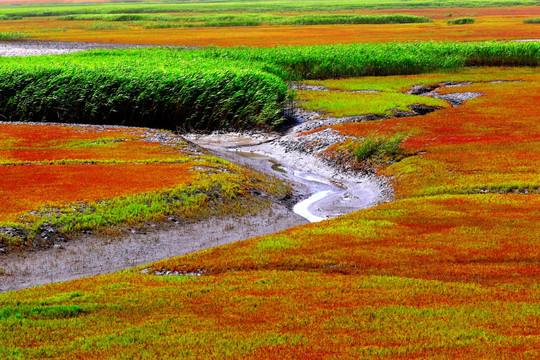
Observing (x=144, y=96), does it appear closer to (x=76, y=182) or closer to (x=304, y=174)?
(x=304, y=174)

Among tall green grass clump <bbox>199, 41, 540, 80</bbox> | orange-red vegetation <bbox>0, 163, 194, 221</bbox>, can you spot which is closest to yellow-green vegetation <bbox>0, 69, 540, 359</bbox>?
orange-red vegetation <bbox>0, 163, 194, 221</bbox>

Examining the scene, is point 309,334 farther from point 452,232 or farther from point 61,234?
point 61,234

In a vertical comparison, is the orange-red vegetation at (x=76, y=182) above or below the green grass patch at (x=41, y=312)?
below

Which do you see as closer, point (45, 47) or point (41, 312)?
point (41, 312)

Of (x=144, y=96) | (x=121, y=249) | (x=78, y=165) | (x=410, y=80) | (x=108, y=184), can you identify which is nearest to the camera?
(x=121, y=249)

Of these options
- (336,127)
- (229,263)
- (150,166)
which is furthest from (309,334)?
(336,127)

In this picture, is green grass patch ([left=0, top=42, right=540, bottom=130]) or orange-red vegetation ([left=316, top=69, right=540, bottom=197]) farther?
green grass patch ([left=0, top=42, right=540, bottom=130])

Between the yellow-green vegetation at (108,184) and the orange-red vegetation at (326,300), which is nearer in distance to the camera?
the orange-red vegetation at (326,300)

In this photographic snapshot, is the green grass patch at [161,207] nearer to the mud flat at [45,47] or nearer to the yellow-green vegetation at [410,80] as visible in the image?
the yellow-green vegetation at [410,80]

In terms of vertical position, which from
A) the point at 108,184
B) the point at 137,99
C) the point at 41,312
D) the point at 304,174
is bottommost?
the point at 304,174

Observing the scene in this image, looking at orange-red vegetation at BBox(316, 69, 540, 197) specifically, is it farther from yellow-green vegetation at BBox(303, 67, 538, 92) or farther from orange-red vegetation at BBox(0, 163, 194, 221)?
orange-red vegetation at BBox(0, 163, 194, 221)

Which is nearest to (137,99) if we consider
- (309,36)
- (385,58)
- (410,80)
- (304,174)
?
(304,174)

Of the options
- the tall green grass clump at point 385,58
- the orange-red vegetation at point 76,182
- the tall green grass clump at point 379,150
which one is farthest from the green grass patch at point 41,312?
the tall green grass clump at point 385,58
